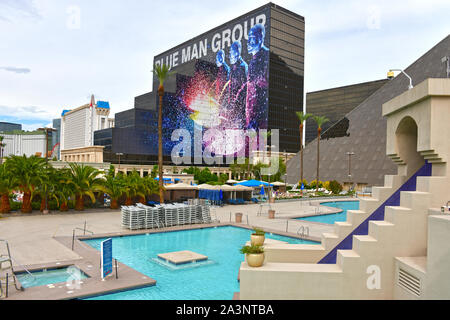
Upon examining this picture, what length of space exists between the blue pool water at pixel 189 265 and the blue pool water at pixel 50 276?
2013mm

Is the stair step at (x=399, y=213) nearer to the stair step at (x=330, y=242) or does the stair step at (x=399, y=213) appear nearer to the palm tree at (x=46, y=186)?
the stair step at (x=330, y=242)

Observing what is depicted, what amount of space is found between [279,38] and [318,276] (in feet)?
431

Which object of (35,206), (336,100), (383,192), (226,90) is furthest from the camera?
(226,90)

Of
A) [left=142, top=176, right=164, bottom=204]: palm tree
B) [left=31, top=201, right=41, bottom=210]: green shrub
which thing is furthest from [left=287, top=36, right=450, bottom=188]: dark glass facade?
[left=31, top=201, right=41, bottom=210]: green shrub

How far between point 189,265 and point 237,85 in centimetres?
13083

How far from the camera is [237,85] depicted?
139 m

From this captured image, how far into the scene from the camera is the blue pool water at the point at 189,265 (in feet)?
33.3

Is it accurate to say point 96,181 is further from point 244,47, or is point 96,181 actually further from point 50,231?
point 244,47

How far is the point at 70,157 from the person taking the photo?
408 ft

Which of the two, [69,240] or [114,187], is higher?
[114,187]

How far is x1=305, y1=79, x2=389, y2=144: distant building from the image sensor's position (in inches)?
5241

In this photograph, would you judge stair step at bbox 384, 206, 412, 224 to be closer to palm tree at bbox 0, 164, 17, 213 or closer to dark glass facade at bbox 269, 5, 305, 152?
palm tree at bbox 0, 164, 17, 213

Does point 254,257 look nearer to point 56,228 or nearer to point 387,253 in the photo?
point 387,253

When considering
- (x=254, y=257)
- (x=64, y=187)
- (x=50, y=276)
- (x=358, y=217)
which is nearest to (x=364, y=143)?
(x=64, y=187)
